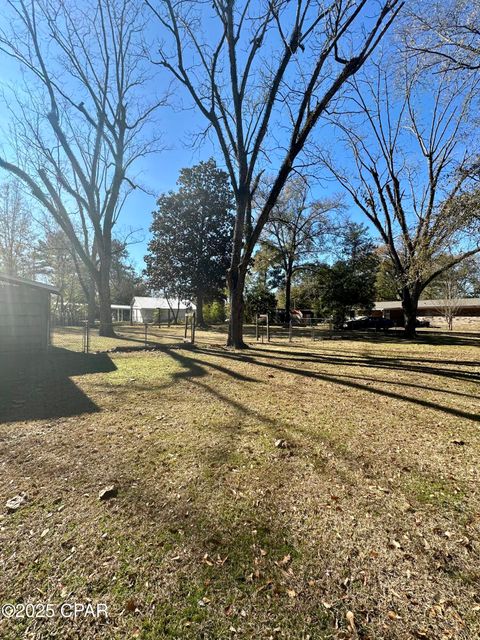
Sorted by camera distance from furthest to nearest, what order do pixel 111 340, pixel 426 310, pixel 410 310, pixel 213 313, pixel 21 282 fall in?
pixel 426 310 < pixel 213 313 < pixel 410 310 < pixel 111 340 < pixel 21 282

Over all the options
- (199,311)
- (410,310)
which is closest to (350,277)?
(410,310)

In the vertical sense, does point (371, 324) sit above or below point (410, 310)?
below

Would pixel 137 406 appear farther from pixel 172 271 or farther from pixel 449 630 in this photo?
pixel 172 271

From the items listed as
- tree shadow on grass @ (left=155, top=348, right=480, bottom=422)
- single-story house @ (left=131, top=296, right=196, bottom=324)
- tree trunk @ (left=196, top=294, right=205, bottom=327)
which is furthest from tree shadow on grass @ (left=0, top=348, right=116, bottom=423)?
single-story house @ (left=131, top=296, right=196, bottom=324)

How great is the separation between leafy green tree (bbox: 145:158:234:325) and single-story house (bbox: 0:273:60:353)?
17.0 m

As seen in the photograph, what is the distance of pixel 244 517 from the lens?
96.0 inches

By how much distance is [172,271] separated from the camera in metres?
28.2

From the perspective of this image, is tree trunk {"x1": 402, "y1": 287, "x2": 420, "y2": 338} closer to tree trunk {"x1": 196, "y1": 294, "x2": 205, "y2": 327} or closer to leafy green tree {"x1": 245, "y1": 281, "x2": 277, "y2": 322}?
leafy green tree {"x1": 245, "y1": 281, "x2": 277, "y2": 322}

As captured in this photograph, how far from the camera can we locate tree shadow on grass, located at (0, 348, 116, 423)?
15.5 feet

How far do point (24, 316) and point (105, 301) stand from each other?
6017 millimetres

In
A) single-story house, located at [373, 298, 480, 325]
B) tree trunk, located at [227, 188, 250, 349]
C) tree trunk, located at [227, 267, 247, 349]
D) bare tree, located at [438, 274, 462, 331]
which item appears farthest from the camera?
single-story house, located at [373, 298, 480, 325]

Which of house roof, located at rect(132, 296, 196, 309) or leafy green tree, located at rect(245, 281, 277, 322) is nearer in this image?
leafy green tree, located at rect(245, 281, 277, 322)

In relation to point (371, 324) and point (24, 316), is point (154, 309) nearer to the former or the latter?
point (371, 324)

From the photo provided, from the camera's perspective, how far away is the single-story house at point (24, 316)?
10422 millimetres
